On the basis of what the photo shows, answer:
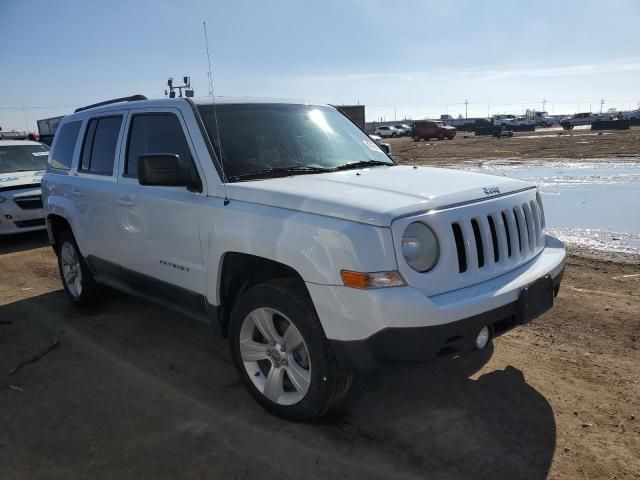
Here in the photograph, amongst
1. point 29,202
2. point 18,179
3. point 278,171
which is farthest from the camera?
point 18,179

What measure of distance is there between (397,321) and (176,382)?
2.01 metres

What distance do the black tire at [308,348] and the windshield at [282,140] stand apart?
0.85 meters

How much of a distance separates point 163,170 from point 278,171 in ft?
2.49

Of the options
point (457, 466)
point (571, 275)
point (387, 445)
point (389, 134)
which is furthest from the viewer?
point (389, 134)

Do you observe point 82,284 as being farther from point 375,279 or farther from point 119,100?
point 375,279

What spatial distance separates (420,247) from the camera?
9.09 feet

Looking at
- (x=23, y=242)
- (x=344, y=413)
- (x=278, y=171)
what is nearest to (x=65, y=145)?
(x=278, y=171)

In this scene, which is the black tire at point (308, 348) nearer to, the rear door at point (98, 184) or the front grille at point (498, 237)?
the front grille at point (498, 237)

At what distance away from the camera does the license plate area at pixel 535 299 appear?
298cm

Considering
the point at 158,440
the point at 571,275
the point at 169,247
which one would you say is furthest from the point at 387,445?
the point at 571,275

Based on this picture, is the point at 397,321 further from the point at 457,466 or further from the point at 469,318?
the point at 457,466

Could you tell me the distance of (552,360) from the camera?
12.9 ft

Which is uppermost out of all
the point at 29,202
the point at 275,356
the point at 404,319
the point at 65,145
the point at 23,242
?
the point at 65,145

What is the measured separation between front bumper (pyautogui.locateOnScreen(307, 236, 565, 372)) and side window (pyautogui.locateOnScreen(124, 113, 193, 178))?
63.6 inches
